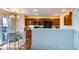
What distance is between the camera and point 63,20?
523 centimetres

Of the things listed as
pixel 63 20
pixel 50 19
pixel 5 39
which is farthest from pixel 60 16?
pixel 5 39
